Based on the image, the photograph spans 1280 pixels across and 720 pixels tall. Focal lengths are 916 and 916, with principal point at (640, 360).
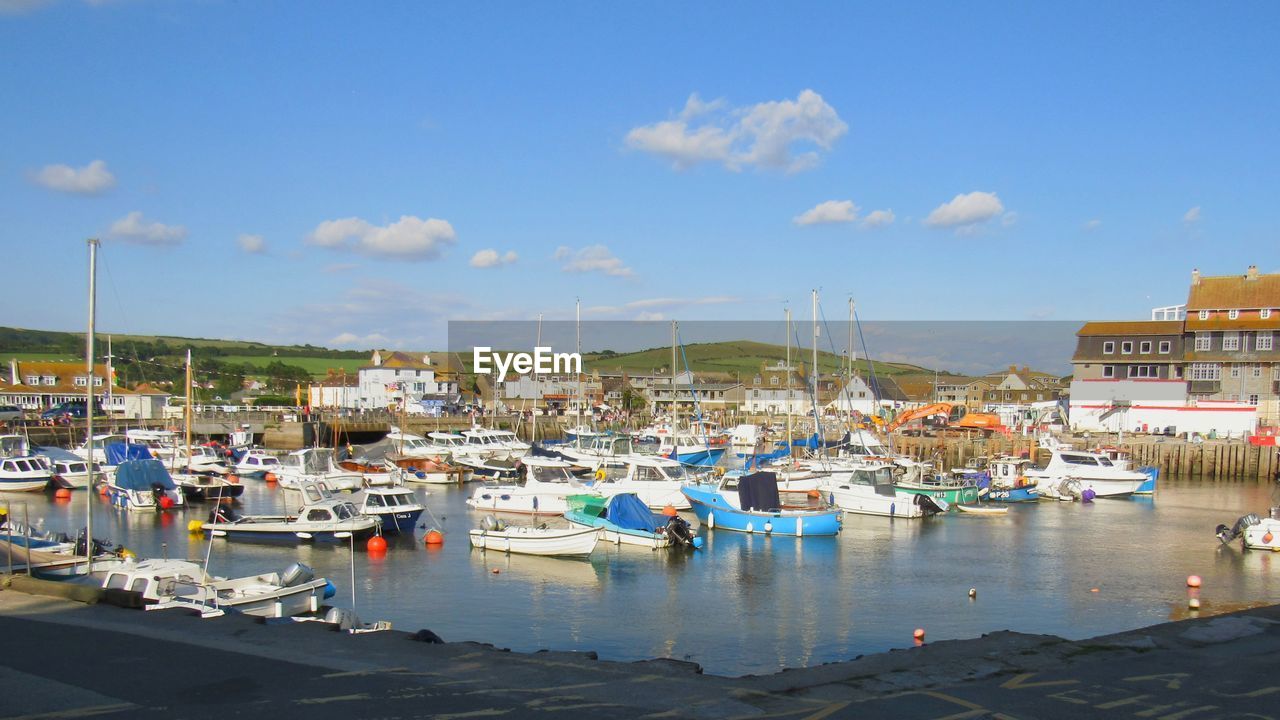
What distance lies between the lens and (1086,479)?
47.5 meters

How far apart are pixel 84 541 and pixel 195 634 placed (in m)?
12.4

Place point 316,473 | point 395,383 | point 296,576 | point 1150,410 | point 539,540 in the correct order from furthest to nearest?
1. point 395,383
2. point 1150,410
3. point 316,473
4. point 539,540
5. point 296,576

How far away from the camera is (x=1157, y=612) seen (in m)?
22.4

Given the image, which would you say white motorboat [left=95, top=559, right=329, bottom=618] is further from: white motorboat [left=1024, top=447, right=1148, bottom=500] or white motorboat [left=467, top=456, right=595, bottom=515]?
white motorboat [left=1024, top=447, right=1148, bottom=500]

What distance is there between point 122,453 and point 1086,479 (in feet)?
169

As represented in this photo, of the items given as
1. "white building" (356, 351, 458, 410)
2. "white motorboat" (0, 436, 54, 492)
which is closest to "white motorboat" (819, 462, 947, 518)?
"white motorboat" (0, 436, 54, 492)

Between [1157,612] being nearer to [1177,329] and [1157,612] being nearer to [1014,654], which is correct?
[1014,654]

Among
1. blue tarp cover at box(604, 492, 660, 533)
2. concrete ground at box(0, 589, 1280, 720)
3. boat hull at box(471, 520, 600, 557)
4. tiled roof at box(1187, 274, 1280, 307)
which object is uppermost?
tiled roof at box(1187, 274, 1280, 307)

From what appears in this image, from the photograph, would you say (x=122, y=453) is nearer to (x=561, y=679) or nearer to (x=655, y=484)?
(x=655, y=484)

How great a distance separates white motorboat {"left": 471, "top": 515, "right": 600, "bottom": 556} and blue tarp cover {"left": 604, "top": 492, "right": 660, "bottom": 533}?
2.94 ft

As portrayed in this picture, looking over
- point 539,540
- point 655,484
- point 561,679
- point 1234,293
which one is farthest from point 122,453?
point 1234,293

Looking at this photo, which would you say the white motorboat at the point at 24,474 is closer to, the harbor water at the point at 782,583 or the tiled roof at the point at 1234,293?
the harbor water at the point at 782,583

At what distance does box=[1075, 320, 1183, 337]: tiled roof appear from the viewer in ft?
235

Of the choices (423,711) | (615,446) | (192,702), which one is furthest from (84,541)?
(615,446)
